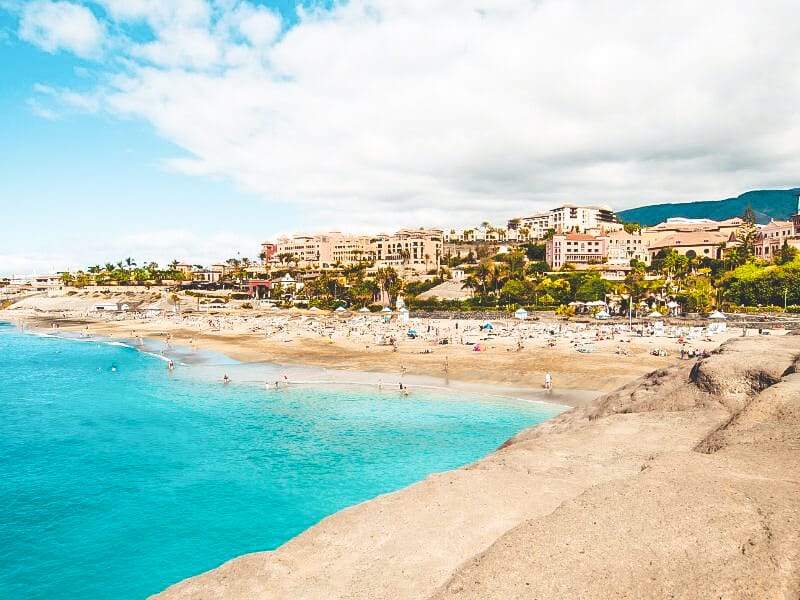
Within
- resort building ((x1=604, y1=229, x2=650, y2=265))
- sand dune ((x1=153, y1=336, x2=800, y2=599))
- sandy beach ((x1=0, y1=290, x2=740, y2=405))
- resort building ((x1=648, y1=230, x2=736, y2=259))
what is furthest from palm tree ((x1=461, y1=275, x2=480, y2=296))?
sand dune ((x1=153, y1=336, x2=800, y2=599))

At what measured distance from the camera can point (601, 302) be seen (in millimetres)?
90062

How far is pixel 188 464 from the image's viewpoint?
1011 inches

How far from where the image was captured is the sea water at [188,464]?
17.7 meters

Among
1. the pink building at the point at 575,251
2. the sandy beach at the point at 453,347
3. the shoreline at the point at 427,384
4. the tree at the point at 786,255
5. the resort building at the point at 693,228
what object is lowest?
the shoreline at the point at 427,384

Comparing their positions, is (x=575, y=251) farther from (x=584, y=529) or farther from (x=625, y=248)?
(x=584, y=529)

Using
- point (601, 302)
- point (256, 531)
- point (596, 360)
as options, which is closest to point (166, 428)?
point (256, 531)

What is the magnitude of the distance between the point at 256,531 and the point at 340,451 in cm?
837

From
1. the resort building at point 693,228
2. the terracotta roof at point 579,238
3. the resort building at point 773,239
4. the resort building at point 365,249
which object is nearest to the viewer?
the resort building at point 773,239

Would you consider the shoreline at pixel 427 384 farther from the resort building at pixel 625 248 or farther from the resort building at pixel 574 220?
the resort building at pixel 574 220

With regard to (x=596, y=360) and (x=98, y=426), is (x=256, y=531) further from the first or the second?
(x=596, y=360)

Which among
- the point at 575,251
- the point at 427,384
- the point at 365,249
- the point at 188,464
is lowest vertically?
the point at 188,464

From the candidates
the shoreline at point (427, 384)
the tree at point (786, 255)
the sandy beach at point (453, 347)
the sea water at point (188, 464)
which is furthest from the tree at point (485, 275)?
the sea water at point (188, 464)

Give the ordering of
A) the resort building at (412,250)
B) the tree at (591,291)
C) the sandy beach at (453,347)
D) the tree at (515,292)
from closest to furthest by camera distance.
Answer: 1. the sandy beach at (453,347)
2. the tree at (591,291)
3. the tree at (515,292)
4. the resort building at (412,250)

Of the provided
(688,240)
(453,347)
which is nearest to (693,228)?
(688,240)
